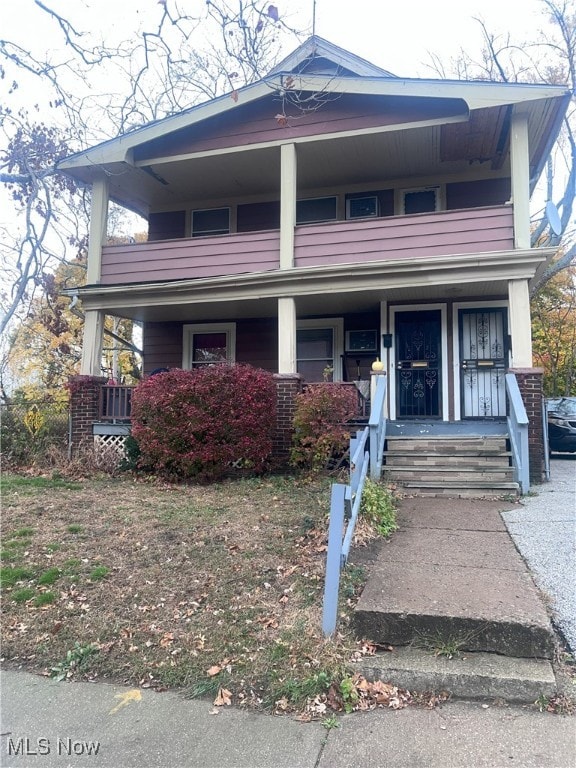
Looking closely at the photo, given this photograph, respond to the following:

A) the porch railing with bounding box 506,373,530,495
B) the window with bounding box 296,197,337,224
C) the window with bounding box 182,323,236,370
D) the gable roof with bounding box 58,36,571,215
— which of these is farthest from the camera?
the window with bounding box 182,323,236,370

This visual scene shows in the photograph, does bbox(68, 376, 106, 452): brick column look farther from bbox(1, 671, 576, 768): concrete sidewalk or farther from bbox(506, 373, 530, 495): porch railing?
bbox(1, 671, 576, 768): concrete sidewalk

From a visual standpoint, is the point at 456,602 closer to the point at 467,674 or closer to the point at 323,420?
the point at 467,674

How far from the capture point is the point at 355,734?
2684 mm

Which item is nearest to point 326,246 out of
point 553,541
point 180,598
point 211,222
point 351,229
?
point 351,229

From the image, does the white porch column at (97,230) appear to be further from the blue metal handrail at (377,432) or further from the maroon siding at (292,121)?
the blue metal handrail at (377,432)

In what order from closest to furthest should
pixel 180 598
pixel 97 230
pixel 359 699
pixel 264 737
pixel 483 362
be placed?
pixel 264 737 < pixel 359 699 < pixel 180 598 < pixel 483 362 < pixel 97 230

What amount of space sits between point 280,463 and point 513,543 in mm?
4893

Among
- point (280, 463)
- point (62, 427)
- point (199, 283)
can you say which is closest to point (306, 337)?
point (199, 283)

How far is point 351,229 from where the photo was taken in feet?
33.1

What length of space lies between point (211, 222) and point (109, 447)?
6.18 metres

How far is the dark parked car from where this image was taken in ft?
41.1

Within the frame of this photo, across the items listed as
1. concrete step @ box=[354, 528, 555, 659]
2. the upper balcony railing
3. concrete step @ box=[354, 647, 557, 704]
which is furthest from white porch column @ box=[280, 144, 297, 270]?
concrete step @ box=[354, 647, 557, 704]

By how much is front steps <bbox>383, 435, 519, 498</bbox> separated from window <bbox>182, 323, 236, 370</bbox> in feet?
17.7

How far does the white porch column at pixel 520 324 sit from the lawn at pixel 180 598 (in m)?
4.45
